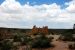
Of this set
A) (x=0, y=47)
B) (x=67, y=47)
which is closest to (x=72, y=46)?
(x=67, y=47)

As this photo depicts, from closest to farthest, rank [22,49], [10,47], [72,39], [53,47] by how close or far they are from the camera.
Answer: [10,47]
[22,49]
[53,47]
[72,39]

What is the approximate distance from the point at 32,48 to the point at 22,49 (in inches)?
86.3

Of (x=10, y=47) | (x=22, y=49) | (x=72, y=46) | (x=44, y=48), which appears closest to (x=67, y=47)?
(x=72, y=46)

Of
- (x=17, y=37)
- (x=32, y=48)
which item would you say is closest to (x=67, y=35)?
(x=17, y=37)

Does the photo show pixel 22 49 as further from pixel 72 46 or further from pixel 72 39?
pixel 72 39

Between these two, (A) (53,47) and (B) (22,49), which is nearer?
(B) (22,49)

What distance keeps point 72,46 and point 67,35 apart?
365 inches

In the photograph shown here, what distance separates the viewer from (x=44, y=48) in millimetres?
32281

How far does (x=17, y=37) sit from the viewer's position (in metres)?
41.8

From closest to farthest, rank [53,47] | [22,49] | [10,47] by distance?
[10,47], [22,49], [53,47]

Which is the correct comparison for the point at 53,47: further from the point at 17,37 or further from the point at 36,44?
the point at 17,37

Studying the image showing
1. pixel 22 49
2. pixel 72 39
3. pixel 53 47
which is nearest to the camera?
pixel 22 49

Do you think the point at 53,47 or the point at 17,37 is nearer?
the point at 53,47

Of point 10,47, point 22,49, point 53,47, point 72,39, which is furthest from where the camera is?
point 72,39
